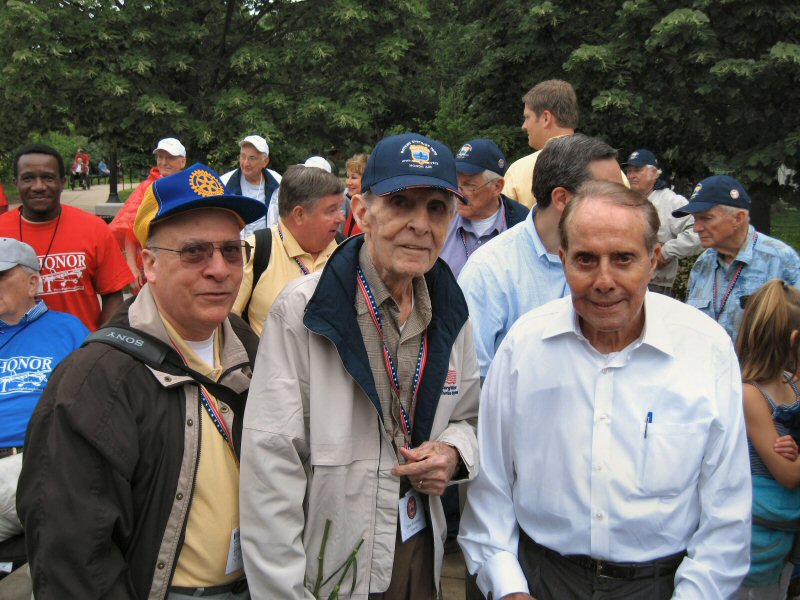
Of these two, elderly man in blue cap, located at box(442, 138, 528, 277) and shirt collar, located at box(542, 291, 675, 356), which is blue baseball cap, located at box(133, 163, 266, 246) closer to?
shirt collar, located at box(542, 291, 675, 356)

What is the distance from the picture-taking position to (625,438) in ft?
7.18

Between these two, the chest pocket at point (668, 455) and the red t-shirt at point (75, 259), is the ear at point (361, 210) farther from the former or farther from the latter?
the red t-shirt at point (75, 259)

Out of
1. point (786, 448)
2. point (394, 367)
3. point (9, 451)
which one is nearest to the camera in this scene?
point (394, 367)

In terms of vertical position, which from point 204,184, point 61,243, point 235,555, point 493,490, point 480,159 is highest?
point 480,159

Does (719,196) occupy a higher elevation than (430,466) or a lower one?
higher

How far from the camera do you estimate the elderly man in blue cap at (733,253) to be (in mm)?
4750

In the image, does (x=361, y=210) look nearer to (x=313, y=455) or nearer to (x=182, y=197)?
(x=182, y=197)

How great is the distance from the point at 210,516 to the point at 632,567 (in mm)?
1301

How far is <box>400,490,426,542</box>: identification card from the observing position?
2314 millimetres

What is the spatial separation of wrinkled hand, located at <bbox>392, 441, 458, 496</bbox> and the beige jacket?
5 centimetres

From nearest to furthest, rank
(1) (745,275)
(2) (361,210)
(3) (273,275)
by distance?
(2) (361,210) < (3) (273,275) < (1) (745,275)

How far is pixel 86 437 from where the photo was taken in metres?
1.94

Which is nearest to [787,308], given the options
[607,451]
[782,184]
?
[607,451]

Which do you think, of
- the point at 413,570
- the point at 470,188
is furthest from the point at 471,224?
the point at 413,570
